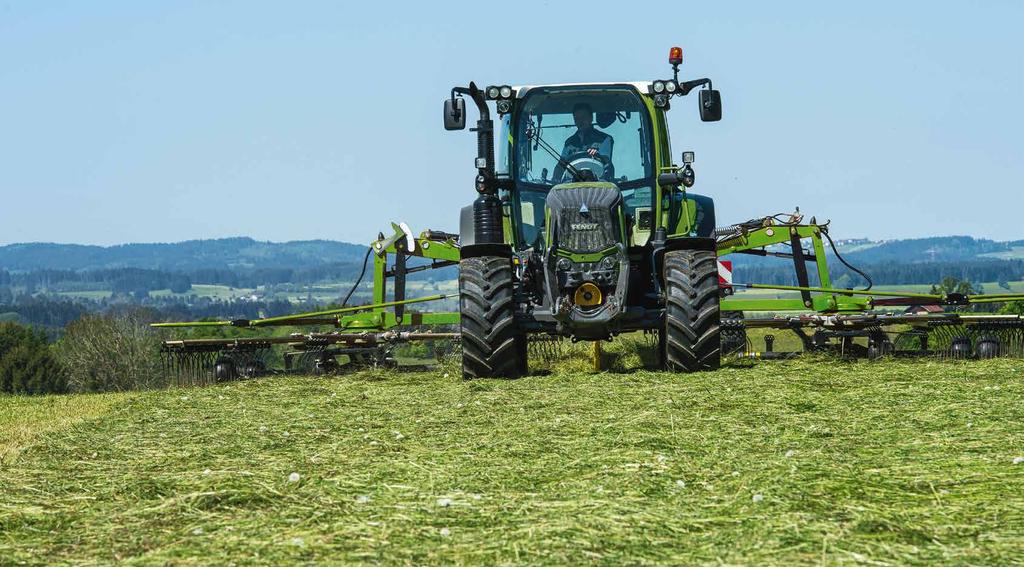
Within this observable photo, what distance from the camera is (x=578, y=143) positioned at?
12.9m

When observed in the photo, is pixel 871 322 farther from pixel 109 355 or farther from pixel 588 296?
pixel 109 355

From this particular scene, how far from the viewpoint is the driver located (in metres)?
12.8

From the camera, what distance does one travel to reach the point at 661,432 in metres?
7.52

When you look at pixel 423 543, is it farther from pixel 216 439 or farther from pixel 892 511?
pixel 216 439

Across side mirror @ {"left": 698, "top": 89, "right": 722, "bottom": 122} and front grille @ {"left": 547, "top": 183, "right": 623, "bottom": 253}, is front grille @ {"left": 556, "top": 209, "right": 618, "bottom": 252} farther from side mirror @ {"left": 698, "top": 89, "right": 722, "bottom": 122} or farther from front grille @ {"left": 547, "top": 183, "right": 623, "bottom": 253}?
side mirror @ {"left": 698, "top": 89, "right": 722, "bottom": 122}

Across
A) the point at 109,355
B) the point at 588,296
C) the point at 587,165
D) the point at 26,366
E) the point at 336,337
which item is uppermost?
the point at 587,165

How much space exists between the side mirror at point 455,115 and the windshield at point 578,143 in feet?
3.07

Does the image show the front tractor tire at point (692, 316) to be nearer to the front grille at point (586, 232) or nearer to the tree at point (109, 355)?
the front grille at point (586, 232)

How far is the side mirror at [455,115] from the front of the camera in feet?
39.5

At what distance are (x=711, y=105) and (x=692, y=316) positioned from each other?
2057 mm

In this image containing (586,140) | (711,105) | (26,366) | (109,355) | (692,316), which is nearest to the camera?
(692,316)

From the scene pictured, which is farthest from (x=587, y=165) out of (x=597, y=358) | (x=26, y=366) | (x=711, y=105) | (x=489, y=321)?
(x=26, y=366)

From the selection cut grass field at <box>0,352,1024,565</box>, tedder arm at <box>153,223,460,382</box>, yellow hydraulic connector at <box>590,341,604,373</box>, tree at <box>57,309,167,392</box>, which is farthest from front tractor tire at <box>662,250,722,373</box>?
tree at <box>57,309,167,392</box>

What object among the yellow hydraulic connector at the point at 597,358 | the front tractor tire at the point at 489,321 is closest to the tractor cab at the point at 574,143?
the front tractor tire at the point at 489,321
